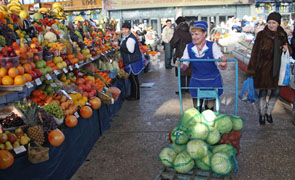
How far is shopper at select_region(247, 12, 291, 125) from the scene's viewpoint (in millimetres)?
4664

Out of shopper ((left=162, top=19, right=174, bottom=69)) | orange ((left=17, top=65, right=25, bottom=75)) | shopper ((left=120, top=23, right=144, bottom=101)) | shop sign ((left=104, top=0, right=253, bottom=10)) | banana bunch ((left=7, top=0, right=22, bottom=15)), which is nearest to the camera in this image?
orange ((left=17, top=65, right=25, bottom=75))

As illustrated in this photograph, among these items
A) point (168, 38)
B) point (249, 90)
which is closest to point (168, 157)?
point (249, 90)

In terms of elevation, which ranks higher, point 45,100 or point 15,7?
point 15,7

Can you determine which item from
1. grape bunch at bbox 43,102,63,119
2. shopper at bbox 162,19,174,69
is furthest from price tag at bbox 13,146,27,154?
shopper at bbox 162,19,174,69

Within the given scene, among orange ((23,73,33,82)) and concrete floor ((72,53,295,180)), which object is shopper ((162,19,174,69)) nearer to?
concrete floor ((72,53,295,180))

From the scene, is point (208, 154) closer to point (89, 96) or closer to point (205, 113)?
point (205, 113)

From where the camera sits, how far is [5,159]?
266 centimetres

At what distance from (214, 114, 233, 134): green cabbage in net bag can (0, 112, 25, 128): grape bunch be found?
2.10 metres

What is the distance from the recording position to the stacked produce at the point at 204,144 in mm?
2881

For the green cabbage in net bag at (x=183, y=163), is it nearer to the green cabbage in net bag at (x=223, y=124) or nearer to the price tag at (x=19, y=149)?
the green cabbage in net bag at (x=223, y=124)

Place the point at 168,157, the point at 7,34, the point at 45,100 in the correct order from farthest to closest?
the point at 45,100, the point at 7,34, the point at 168,157

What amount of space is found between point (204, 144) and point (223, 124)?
0.35 m

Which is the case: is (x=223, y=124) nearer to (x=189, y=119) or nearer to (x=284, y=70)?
(x=189, y=119)

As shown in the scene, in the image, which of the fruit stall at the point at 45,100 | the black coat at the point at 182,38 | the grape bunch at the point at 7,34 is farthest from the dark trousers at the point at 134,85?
the grape bunch at the point at 7,34
